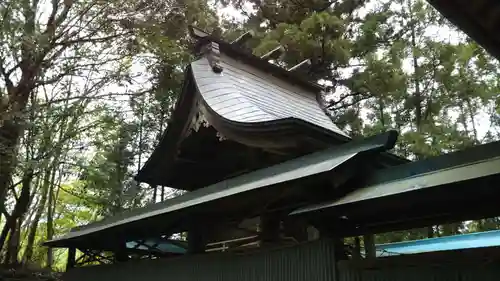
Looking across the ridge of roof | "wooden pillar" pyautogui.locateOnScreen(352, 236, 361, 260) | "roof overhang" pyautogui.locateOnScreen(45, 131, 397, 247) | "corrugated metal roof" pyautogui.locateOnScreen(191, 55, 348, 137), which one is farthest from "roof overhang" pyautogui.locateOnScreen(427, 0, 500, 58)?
the ridge of roof

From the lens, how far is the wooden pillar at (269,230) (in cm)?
400

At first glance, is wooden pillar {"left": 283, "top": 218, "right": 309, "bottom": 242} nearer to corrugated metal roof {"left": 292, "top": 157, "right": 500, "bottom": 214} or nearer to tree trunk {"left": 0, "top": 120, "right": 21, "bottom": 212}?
corrugated metal roof {"left": 292, "top": 157, "right": 500, "bottom": 214}

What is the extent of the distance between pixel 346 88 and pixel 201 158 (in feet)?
23.9

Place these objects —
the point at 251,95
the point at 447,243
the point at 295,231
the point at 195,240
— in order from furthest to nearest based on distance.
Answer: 1. the point at 251,95
2. the point at 447,243
3. the point at 195,240
4. the point at 295,231

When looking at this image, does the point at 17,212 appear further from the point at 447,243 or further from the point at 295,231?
the point at 447,243

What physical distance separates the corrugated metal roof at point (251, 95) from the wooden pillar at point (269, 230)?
1.13m

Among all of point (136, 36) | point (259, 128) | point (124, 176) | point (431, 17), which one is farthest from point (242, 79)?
point (431, 17)

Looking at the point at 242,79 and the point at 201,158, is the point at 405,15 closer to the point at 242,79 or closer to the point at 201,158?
the point at 242,79

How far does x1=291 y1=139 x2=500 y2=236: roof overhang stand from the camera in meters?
2.36

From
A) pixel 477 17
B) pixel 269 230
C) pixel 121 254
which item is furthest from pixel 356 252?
pixel 121 254

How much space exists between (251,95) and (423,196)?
3.97 metres

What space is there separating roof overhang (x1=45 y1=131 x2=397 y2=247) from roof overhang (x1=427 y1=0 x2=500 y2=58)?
98 centimetres

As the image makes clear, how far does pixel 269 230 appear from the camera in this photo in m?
4.04

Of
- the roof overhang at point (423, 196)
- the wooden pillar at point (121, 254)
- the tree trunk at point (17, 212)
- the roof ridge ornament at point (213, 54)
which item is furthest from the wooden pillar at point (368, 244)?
the tree trunk at point (17, 212)
